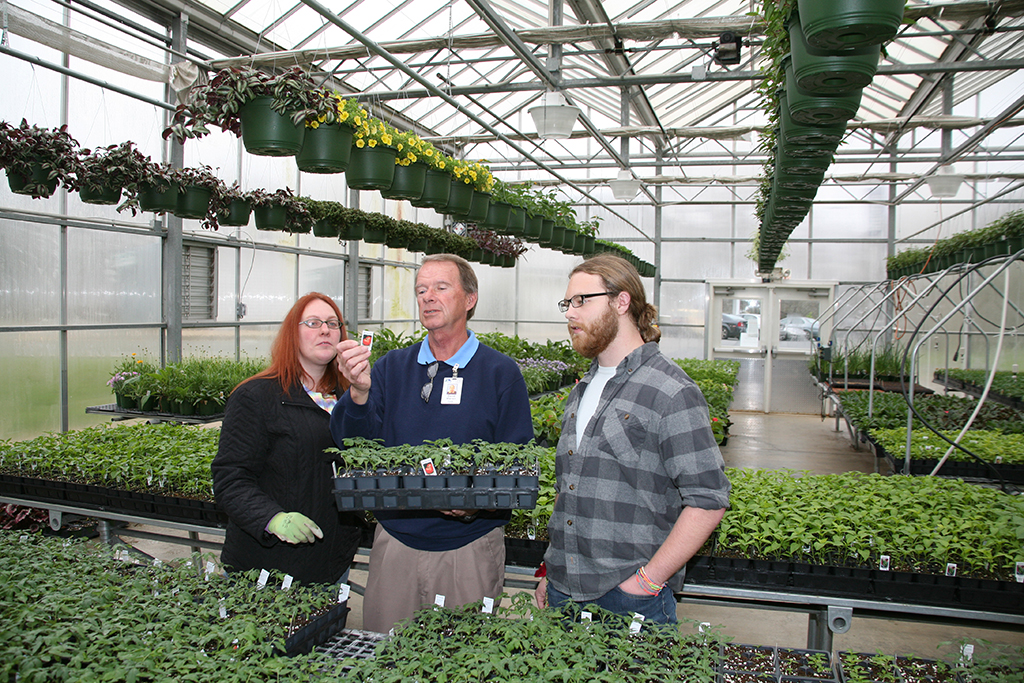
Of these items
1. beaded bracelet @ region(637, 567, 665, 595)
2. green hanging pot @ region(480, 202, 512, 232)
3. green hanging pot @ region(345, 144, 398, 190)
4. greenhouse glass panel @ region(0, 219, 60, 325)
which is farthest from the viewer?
greenhouse glass panel @ region(0, 219, 60, 325)

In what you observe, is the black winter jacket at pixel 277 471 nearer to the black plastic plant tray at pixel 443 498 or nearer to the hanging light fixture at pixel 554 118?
the black plastic plant tray at pixel 443 498

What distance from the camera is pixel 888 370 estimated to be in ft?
29.7

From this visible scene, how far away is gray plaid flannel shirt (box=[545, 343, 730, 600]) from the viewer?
5.10 ft

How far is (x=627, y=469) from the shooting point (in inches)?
63.7

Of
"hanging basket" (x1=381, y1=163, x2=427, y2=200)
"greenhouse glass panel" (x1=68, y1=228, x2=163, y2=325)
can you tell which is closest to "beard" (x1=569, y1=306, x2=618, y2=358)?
"hanging basket" (x1=381, y1=163, x2=427, y2=200)

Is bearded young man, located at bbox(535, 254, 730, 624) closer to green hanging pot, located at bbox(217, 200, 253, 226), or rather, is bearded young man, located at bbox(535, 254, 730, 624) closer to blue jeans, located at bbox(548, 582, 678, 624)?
blue jeans, located at bbox(548, 582, 678, 624)

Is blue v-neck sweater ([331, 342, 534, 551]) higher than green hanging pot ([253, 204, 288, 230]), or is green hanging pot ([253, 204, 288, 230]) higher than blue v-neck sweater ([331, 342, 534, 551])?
green hanging pot ([253, 204, 288, 230])

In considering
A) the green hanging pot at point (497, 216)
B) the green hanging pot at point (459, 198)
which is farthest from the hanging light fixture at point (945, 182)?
the green hanging pot at point (459, 198)

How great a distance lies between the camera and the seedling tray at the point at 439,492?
1.82 metres

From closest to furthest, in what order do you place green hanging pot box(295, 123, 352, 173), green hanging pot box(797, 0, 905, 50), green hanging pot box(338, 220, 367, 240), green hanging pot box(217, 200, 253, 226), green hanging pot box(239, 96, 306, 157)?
green hanging pot box(797, 0, 905, 50)
green hanging pot box(239, 96, 306, 157)
green hanging pot box(295, 123, 352, 173)
green hanging pot box(217, 200, 253, 226)
green hanging pot box(338, 220, 367, 240)

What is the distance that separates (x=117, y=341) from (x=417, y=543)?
6180 mm

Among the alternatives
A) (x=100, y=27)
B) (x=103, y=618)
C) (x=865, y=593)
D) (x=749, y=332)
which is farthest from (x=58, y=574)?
(x=749, y=332)

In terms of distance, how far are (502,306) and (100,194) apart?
32.8 ft

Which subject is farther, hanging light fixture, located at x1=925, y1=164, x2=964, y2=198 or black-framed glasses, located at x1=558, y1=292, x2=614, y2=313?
hanging light fixture, located at x1=925, y1=164, x2=964, y2=198
